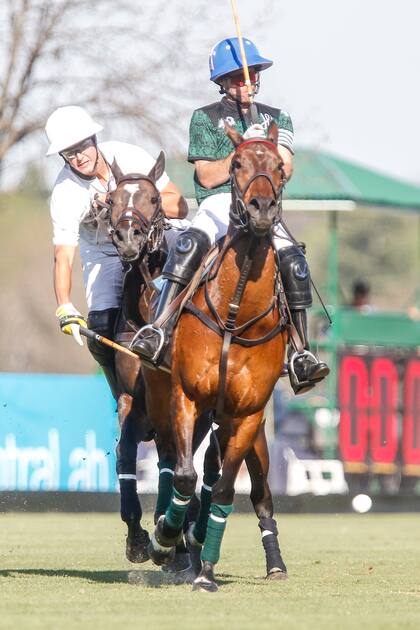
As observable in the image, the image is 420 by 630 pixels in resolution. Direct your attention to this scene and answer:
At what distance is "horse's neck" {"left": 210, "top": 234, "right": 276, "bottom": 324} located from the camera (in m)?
8.41

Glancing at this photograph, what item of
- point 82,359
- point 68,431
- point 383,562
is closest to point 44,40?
point 68,431

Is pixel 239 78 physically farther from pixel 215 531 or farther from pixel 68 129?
pixel 215 531

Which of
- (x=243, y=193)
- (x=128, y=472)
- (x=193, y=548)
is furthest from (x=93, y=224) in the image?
(x=193, y=548)

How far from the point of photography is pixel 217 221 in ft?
29.2

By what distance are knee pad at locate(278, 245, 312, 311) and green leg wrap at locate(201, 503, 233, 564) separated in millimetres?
1239

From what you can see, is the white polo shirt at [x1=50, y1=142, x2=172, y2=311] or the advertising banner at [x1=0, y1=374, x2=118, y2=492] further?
the advertising banner at [x1=0, y1=374, x2=118, y2=492]

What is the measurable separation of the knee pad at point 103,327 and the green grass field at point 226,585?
142cm

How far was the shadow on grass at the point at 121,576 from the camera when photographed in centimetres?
908

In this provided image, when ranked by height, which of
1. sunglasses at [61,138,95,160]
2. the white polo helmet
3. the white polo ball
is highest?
the white polo helmet

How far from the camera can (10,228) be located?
57.5 metres

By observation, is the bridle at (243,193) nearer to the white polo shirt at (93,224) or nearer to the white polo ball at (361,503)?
the white polo shirt at (93,224)

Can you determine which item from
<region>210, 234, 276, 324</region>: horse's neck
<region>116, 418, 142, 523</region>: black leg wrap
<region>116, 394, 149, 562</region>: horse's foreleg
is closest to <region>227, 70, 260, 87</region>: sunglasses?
<region>210, 234, 276, 324</region>: horse's neck

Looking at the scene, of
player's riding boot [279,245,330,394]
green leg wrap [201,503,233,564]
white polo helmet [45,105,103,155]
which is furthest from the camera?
white polo helmet [45,105,103,155]

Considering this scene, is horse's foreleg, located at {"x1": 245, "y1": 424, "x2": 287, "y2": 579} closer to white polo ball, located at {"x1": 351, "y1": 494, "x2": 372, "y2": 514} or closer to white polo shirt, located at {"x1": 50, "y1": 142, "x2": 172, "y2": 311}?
white polo shirt, located at {"x1": 50, "y1": 142, "x2": 172, "y2": 311}
